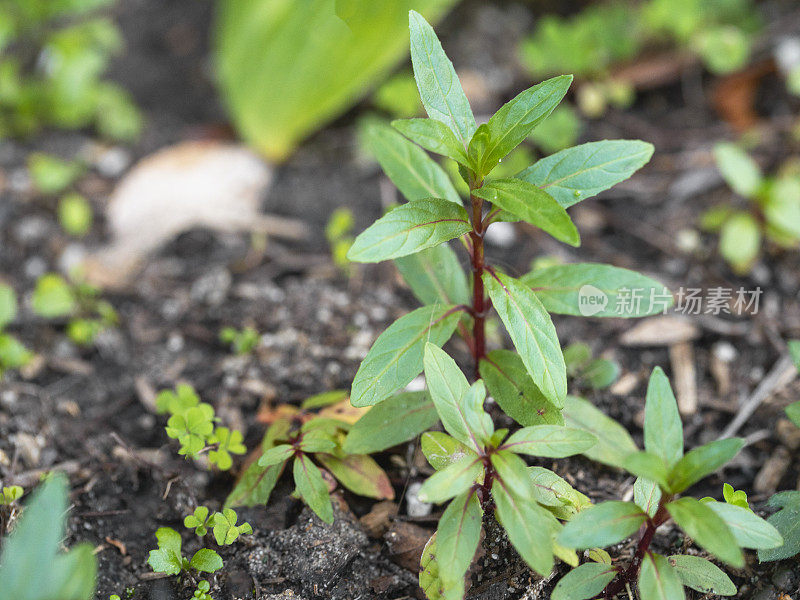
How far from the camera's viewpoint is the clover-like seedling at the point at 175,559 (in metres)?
1.45

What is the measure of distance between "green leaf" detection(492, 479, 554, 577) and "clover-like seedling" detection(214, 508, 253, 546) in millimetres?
599

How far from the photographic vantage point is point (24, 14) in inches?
111

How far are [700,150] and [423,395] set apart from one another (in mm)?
1937

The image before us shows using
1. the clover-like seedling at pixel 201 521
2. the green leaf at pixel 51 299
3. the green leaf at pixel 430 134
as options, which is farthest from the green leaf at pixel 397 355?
the green leaf at pixel 51 299

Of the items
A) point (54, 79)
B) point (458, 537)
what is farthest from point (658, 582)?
point (54, 79)

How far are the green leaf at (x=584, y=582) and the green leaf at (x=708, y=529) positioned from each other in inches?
9.2

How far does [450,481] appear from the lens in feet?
4.05

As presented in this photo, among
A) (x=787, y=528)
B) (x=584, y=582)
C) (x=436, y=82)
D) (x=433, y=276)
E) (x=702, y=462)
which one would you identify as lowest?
(x=787, y=528)

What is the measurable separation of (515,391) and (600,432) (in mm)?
323

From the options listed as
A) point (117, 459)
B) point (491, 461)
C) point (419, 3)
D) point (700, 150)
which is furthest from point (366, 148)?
point (491, 461)

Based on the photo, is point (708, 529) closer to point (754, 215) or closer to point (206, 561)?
point (206, 561)

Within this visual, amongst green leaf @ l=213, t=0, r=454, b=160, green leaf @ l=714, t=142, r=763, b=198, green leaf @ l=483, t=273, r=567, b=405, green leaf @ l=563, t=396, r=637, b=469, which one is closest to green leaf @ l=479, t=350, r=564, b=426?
green leaf @ l=483, t=273, r=567, b=405

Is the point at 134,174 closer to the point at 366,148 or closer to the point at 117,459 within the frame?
the point at 366,148

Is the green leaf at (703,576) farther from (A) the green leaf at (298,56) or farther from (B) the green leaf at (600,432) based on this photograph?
(A) the green leaf at (298,56)
